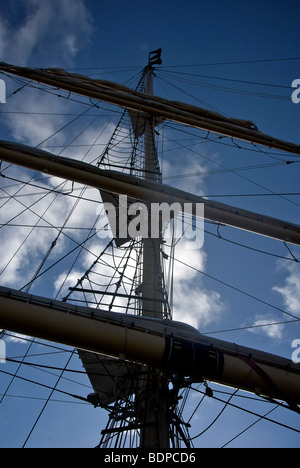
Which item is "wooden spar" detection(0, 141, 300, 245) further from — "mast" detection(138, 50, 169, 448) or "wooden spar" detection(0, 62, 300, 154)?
"wooden spar" detection(0, 62, 300, 154)

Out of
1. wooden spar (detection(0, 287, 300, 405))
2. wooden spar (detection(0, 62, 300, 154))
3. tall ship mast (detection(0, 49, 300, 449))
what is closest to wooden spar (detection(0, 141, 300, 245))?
tall ship mast (detection(0, 49, 300, 449))

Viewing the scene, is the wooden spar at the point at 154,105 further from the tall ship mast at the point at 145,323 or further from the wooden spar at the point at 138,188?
the wooden spar at the point at 138,188

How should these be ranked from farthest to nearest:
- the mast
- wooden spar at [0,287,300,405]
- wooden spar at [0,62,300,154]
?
wooden spar at [0,62,300,154] → wooden spar at [0,287,300,405] → the mast

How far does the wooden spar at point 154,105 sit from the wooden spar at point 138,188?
3.67 meters

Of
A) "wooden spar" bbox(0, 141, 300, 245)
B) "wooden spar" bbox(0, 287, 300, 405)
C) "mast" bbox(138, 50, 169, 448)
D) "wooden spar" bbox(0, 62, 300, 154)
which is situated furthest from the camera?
"wooden spar" bbox(0, 62, 300, 154)

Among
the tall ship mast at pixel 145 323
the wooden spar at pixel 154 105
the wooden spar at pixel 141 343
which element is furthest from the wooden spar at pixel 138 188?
the wooden spar at pixel 154 105

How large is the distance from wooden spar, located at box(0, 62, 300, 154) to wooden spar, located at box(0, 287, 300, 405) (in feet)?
24.1

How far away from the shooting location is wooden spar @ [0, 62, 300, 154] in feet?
34.1

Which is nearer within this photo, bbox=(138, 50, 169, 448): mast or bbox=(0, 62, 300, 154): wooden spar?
bbox=(138, 50, 169, 448): mast

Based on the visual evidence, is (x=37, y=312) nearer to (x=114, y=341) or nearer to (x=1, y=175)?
(x=114, y=341)

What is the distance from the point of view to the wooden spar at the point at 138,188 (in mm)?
7574

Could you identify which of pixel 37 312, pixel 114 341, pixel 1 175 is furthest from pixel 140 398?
pixel 1 175

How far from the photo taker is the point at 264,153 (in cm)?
1020

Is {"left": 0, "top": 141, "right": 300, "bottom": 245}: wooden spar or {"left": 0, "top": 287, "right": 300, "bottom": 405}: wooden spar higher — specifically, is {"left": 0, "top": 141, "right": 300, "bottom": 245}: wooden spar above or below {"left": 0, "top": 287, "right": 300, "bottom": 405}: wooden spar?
above
